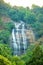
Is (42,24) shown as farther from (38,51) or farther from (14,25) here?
(38,51)

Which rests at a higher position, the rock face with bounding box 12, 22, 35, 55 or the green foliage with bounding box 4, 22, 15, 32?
the green foliage with bounding box 4, 22, 15, 32

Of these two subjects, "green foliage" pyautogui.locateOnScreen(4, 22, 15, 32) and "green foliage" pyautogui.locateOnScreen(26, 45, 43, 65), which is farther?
"green foliage" pyautogui.locateOnScreen(4, 22, 15, 32)

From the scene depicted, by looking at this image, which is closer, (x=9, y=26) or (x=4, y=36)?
(x=4, y=36)

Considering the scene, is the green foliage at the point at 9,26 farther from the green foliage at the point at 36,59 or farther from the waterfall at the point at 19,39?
the green foliage at the point at 36,59

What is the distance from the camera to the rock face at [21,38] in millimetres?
29906

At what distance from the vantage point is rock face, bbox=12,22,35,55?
2991cm

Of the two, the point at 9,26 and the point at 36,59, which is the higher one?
the point at 9,26

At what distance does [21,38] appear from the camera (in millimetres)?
31188

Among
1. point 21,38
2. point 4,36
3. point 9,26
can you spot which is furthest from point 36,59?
point 21,38

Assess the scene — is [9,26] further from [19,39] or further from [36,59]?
[36,59]

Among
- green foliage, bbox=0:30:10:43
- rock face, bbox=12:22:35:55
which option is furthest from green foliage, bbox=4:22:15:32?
green foliage, bbox=0:30:10:43

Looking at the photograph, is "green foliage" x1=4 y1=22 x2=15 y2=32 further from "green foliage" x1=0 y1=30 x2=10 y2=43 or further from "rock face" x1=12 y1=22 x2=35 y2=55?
"green foliage" x1=0 y1=30 x2=10 y2=43

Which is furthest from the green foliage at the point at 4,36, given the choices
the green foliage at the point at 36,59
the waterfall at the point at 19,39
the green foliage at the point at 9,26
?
the green foliage at the point at 36,59

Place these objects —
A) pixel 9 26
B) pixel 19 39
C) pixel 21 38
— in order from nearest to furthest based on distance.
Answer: pixel 9 26 → pixel 19 39 → pixel 21 38
